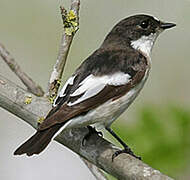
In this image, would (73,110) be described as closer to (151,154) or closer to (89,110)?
(89,110)

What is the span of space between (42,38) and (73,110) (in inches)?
149

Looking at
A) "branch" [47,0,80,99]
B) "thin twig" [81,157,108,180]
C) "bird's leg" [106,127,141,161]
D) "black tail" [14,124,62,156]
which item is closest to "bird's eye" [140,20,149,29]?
"branch" [47,0,80,99]

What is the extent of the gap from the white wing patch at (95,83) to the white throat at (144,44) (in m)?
0.40

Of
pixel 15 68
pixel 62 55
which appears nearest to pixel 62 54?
pixel 62 55

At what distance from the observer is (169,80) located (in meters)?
6.16

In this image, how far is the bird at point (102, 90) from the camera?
2.82 metres

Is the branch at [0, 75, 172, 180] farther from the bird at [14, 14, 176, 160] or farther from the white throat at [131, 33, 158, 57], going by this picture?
the white throat at [131, 33, 158, 57]

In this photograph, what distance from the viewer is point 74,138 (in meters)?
3.11

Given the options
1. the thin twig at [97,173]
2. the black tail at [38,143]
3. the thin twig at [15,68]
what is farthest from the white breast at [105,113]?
the thin twig at [15,68]

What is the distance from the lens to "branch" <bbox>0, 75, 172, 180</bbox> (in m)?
2.76

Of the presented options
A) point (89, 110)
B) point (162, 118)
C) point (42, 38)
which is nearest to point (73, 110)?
point (89, 110)

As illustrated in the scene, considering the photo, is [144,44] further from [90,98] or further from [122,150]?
[122,150]

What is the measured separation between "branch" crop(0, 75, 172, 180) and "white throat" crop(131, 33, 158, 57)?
24.4 inches

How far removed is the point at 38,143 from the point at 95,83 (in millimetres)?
496
